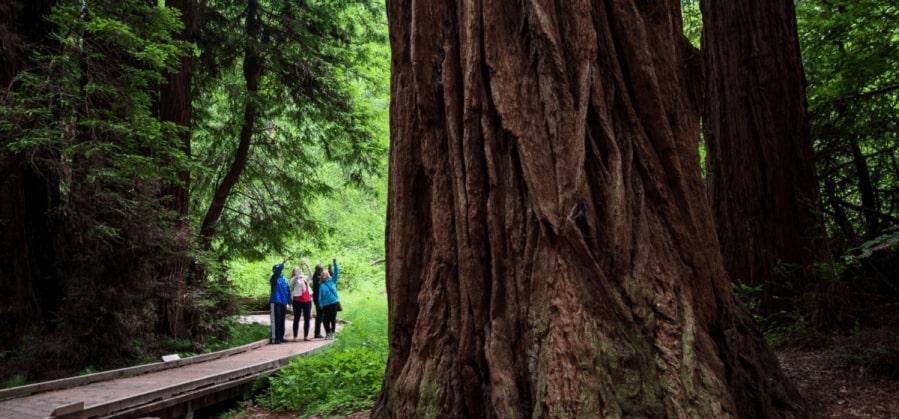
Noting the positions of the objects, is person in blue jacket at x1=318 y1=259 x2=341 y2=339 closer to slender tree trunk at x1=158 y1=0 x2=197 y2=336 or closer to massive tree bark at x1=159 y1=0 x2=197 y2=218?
slender tree trunk at x1=158 y1=0 x2=197 y2=336

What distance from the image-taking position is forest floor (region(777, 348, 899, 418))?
400cm

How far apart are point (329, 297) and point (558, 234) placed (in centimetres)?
1268

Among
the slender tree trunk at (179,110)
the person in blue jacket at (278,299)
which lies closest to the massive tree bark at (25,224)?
the slender tree trunk at (179,110)

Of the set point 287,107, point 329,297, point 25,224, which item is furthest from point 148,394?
point 287,107

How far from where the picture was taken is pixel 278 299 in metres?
14.5

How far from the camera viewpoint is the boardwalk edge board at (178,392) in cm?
715

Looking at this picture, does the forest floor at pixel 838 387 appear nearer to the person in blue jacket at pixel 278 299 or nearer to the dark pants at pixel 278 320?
the person in blue jacket at pixel 278 299

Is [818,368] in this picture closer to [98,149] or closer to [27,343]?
[98,149]

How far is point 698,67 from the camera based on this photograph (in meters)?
Result: 4.26

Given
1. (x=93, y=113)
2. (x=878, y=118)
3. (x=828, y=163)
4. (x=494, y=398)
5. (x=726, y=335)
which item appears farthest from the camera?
(x=93, y=113)

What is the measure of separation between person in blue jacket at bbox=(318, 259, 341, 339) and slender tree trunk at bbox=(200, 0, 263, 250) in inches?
114

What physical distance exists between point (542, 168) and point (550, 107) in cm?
34

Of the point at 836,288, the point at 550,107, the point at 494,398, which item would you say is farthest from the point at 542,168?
the point at 836,288

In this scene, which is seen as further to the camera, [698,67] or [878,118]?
[878,118]
